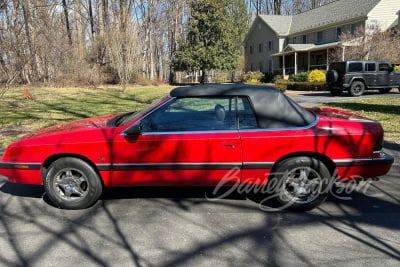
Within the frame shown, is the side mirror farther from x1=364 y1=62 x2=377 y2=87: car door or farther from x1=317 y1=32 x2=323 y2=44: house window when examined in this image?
x1=317 y1=32 x2=323 y2=44: house window

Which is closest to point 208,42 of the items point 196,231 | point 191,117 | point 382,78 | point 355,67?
point 355,67

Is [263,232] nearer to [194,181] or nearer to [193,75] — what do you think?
[194,181]

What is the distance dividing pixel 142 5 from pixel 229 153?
4696 centimetres

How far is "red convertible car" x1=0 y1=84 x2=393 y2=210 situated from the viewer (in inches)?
146

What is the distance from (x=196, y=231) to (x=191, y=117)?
1484 millimetres

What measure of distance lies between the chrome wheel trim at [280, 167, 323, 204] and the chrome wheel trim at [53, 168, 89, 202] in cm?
248

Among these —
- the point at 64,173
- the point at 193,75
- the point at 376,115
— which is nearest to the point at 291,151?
the point at 64,173

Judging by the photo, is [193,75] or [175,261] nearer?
[175,261]

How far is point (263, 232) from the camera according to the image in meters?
3.34

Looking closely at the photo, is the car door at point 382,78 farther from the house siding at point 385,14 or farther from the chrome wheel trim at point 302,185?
the chrome wheel trim at point 302,185

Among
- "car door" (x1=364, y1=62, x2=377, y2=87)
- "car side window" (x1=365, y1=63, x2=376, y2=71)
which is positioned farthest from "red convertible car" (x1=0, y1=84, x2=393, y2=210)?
"car side window" (x1=365, y1=63, x2=376, y2=71)

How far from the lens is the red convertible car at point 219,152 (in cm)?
371

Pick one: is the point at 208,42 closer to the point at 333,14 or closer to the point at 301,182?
the point at 333,14

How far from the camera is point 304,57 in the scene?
36.4 meters
